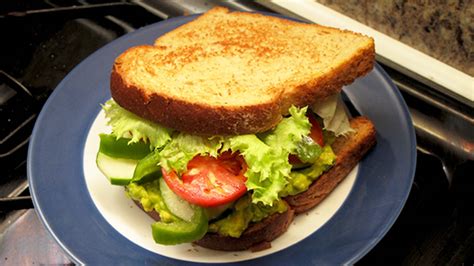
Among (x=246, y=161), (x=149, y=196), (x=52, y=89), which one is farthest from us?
(x=52, y=89)

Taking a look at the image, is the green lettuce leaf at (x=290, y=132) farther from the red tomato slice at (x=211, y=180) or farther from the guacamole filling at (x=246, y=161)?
the red tomato slice at (x=211, y=180)

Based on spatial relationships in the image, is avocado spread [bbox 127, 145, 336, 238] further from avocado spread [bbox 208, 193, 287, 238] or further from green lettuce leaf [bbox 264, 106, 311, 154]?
green lettuce leaf [bbox 264, 106, 311, 154]

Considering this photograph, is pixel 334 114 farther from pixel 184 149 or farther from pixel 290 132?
pixel 184 149

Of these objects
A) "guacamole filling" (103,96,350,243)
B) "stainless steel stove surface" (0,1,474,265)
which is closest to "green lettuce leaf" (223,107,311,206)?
"guacamole filling" (103,96,350,243)

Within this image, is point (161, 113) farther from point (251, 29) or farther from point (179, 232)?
point (251, 29)

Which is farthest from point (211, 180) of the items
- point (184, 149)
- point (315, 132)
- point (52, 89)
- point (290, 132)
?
point (52, 89)

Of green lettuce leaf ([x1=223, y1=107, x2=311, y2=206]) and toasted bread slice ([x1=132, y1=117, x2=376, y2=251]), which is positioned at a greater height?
green lettuce leaf ([x1=223, y1=107, x2=311, y2=206])

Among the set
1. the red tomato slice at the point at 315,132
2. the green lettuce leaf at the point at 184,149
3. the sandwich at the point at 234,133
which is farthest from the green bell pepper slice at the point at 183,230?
the red tomato slice at the point at 315,132
